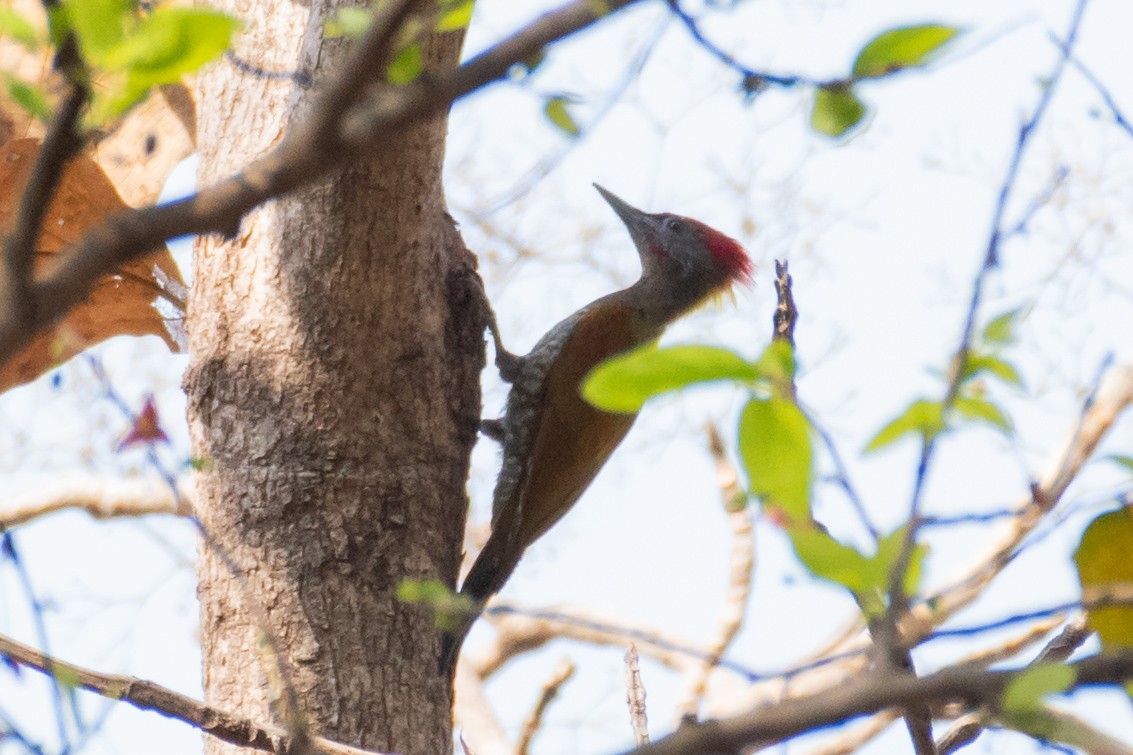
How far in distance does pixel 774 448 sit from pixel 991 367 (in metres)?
0.23

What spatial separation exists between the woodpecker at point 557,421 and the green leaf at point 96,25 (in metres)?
2.75

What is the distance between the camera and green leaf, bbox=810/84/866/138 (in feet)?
4.31

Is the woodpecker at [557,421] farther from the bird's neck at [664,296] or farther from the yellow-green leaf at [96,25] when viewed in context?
the yellow-green leaf at [96,25]

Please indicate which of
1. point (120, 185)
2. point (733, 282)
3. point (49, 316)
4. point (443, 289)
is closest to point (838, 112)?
point (49, 316)

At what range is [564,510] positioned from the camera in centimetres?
400

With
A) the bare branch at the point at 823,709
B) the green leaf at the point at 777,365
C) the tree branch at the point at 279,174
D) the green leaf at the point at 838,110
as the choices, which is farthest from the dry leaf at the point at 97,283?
the bare branch at the point at 823,709

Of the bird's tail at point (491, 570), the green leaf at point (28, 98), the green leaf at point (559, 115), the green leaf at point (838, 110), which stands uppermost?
the bird's tail at point (491, 570)

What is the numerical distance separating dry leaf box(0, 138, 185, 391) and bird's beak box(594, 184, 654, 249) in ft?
6.81

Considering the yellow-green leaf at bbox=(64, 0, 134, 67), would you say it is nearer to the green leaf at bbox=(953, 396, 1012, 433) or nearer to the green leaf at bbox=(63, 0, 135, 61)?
the green leaf at bbox=(63, 0, 135, 61)

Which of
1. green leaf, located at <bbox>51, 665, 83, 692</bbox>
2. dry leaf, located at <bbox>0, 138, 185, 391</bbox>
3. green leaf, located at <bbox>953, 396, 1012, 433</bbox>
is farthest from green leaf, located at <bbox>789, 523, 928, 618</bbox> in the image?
→ dry leaf, located at <bbox>0, 138, 185, 391</bbox>

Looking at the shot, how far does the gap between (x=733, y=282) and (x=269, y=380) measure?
274cm

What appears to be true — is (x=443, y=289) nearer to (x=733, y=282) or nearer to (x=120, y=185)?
(x=120, y=185)

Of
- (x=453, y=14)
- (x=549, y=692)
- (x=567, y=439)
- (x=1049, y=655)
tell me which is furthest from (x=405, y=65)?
(x=567, y=439)

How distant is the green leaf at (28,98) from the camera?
1.05 meters
